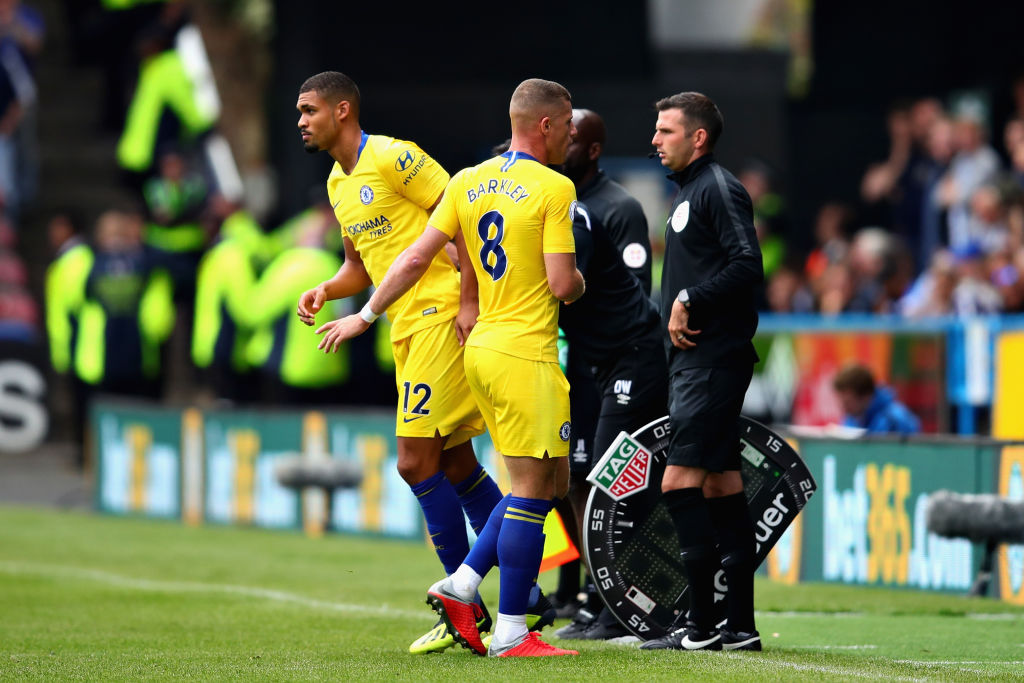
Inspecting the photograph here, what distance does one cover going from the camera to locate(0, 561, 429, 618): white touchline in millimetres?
9805

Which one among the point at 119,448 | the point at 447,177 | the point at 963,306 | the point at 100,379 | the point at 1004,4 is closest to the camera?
the point at 447,177

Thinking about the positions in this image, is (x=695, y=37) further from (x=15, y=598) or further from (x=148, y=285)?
(x=15, y=598)

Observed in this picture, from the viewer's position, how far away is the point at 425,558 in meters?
12.9

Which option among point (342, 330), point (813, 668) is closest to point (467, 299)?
point (342, 330)

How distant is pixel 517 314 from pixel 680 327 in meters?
0.65

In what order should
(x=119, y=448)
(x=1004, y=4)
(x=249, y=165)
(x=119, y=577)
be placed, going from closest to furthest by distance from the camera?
(x=119, y=577), (x=119, y=448), (x=1004, y=4), (x=249, y=165)

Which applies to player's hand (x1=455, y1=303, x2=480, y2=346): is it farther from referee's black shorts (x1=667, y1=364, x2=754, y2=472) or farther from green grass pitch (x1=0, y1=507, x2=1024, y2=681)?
green grass pitch (x1=0, y1=507, x2=1024, y2=681)

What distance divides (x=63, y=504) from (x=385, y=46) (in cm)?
695

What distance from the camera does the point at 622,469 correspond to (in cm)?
784

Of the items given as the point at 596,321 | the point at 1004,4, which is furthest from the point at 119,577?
the point at 1004,4

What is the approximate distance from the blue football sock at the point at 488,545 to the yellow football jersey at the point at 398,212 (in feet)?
2.90

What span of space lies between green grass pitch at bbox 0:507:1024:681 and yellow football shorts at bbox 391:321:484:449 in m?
0.95

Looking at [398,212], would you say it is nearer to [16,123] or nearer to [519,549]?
[519,549]

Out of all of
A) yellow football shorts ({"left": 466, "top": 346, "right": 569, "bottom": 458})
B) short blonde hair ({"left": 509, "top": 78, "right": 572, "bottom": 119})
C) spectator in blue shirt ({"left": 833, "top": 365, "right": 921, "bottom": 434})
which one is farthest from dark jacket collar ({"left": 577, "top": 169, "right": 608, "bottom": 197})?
spectator in blue shirt ({"left": 833, "top": 365, "right": 921, "bottom": 434})
